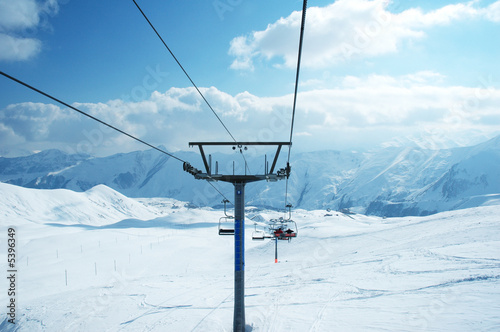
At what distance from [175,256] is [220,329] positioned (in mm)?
41685

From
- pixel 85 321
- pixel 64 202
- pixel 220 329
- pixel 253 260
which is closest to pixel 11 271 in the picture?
pixel 85 321

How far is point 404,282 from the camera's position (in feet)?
73.9

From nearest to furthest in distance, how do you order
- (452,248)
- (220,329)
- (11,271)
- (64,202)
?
(220,329) → (452,248) → (11,271) → (64,202)

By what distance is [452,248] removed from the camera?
31875mm

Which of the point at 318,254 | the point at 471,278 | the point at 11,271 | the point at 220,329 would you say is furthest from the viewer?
the point at 318,254

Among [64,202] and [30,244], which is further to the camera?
[64,202]

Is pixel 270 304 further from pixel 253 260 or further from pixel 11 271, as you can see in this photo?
pixel 11 271

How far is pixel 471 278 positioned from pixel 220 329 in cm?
1668

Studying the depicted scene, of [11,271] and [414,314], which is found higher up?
[414,314]

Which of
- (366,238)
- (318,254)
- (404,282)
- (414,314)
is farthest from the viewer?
(366,238)

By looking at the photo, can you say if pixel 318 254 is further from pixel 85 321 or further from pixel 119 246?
pixel 119 246

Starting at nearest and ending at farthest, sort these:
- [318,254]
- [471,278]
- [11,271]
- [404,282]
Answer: [471,278] < [404,282] < [11,271] < [318,254]

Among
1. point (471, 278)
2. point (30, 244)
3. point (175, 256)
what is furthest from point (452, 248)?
point (30, 244)

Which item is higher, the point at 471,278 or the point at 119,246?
the point at 471,278
